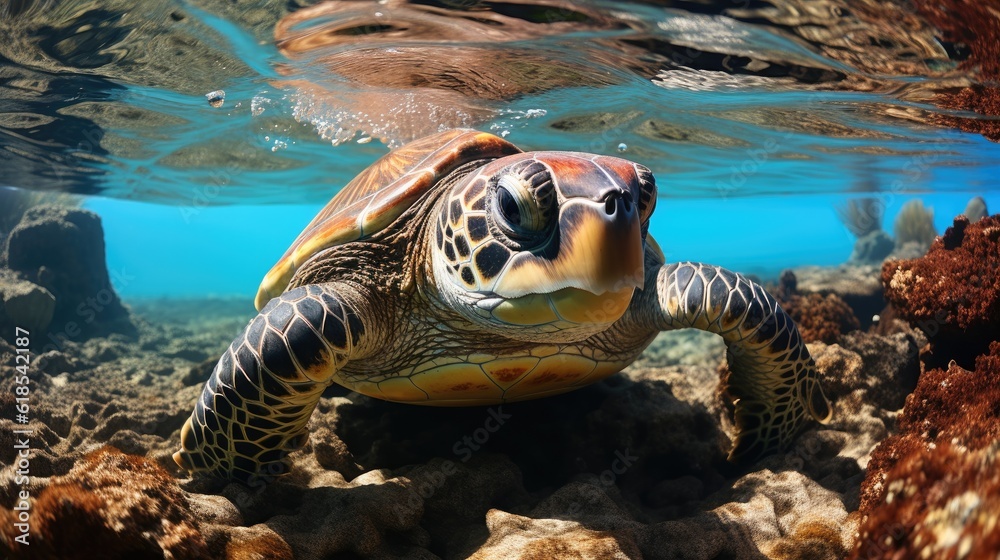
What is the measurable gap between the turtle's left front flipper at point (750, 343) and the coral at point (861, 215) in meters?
24.4

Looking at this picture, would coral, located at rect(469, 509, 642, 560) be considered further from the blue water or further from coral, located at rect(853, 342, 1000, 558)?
the blue water

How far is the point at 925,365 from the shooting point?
3.09m

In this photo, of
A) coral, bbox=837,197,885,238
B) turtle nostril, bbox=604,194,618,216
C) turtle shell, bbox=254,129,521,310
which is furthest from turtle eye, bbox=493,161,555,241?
coral, bbox=837,197,885,238

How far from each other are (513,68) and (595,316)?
514 cm

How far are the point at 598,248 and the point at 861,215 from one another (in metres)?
26.8

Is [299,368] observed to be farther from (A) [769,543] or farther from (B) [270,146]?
(B) [270,146]

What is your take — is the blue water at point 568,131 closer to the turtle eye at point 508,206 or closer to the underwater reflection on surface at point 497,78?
the underwater reflection on surface at point 497,78

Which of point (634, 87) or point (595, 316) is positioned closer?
point (595, 316)

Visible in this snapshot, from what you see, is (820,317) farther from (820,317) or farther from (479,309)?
(479,309)

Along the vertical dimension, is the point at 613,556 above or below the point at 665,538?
above

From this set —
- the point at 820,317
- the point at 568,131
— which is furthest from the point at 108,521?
the point at 568,131

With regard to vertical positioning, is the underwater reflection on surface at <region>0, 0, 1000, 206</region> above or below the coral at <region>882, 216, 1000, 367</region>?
above

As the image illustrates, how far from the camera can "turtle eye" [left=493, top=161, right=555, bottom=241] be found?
6.15 ft

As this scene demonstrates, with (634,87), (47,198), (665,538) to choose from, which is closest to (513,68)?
(634,87)
